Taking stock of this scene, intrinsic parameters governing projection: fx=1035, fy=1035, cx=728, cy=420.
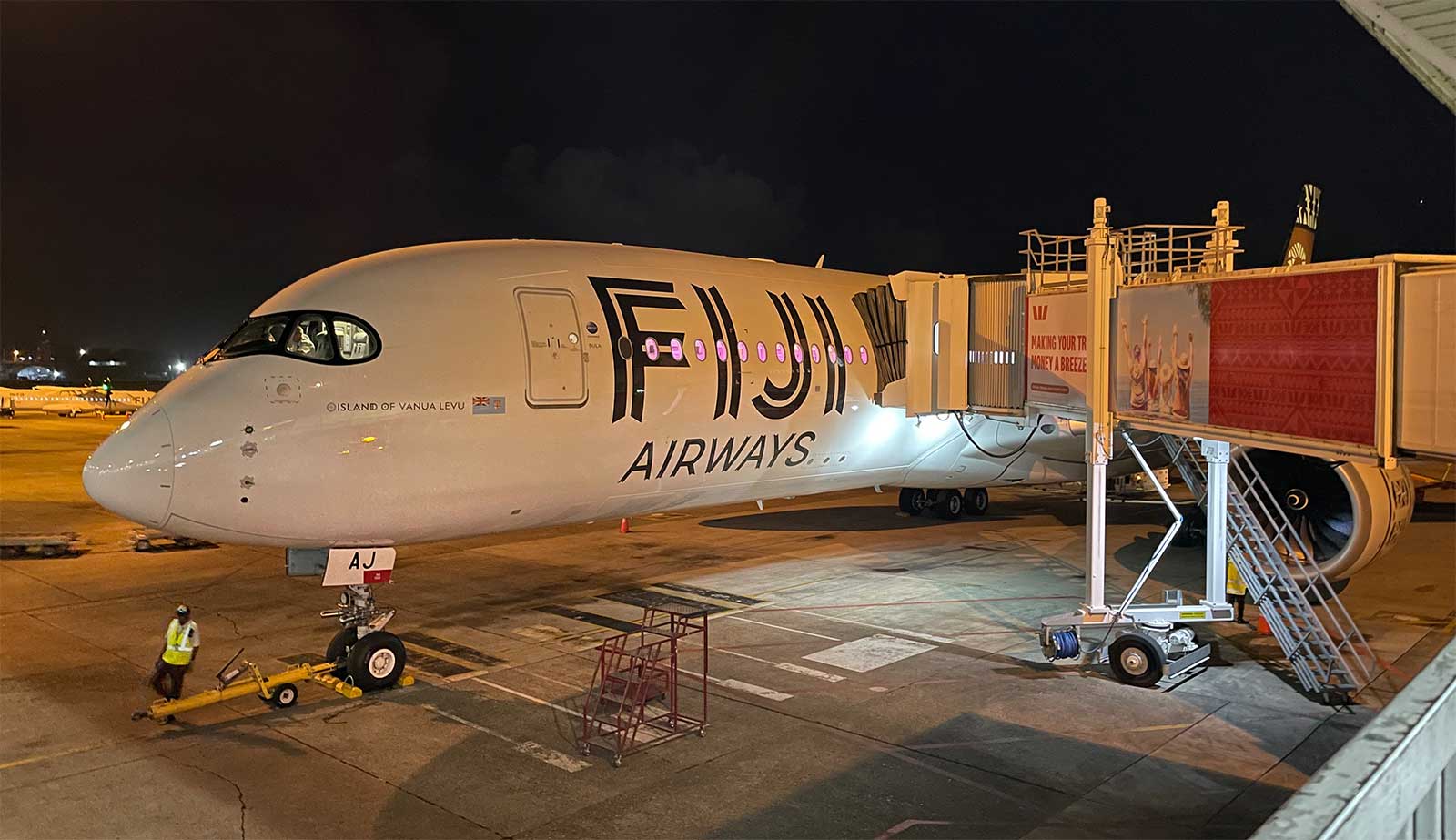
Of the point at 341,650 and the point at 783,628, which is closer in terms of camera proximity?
the point at 341,650

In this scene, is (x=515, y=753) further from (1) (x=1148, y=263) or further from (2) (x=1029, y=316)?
(1) (x=1148, y=263)

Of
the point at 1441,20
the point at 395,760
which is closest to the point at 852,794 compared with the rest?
the point at 395,760

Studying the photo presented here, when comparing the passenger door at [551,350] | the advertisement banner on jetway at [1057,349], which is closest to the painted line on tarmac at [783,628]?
the advertisement banner on jetway at [1057,349]

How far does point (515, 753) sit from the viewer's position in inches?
376

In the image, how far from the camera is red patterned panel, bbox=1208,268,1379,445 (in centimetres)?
822

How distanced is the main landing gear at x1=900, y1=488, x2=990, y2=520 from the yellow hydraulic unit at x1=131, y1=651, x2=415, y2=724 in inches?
636

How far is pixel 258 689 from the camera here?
10.8 m

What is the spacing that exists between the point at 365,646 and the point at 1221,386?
A: 933 cm

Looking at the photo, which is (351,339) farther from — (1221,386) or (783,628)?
(1221,386)

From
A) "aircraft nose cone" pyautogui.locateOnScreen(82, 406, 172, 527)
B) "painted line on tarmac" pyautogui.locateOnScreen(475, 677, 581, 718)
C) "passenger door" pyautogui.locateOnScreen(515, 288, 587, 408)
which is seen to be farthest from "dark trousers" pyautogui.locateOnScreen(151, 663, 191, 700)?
"passenger door" pyautogui.locateOnScreen(515, 288, 587, 408)

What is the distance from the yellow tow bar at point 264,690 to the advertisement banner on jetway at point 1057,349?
29.0 feet

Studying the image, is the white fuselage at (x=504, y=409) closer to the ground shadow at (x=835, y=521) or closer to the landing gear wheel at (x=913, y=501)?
the ground shadow at (x=835, y=521)

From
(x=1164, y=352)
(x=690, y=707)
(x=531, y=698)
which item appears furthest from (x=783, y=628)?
(x=1164, y=352)

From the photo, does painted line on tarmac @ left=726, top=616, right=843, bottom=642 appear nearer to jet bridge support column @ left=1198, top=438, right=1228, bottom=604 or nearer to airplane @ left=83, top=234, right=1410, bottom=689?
airplane @ left=83, top=234, right=1410, bottom=689
